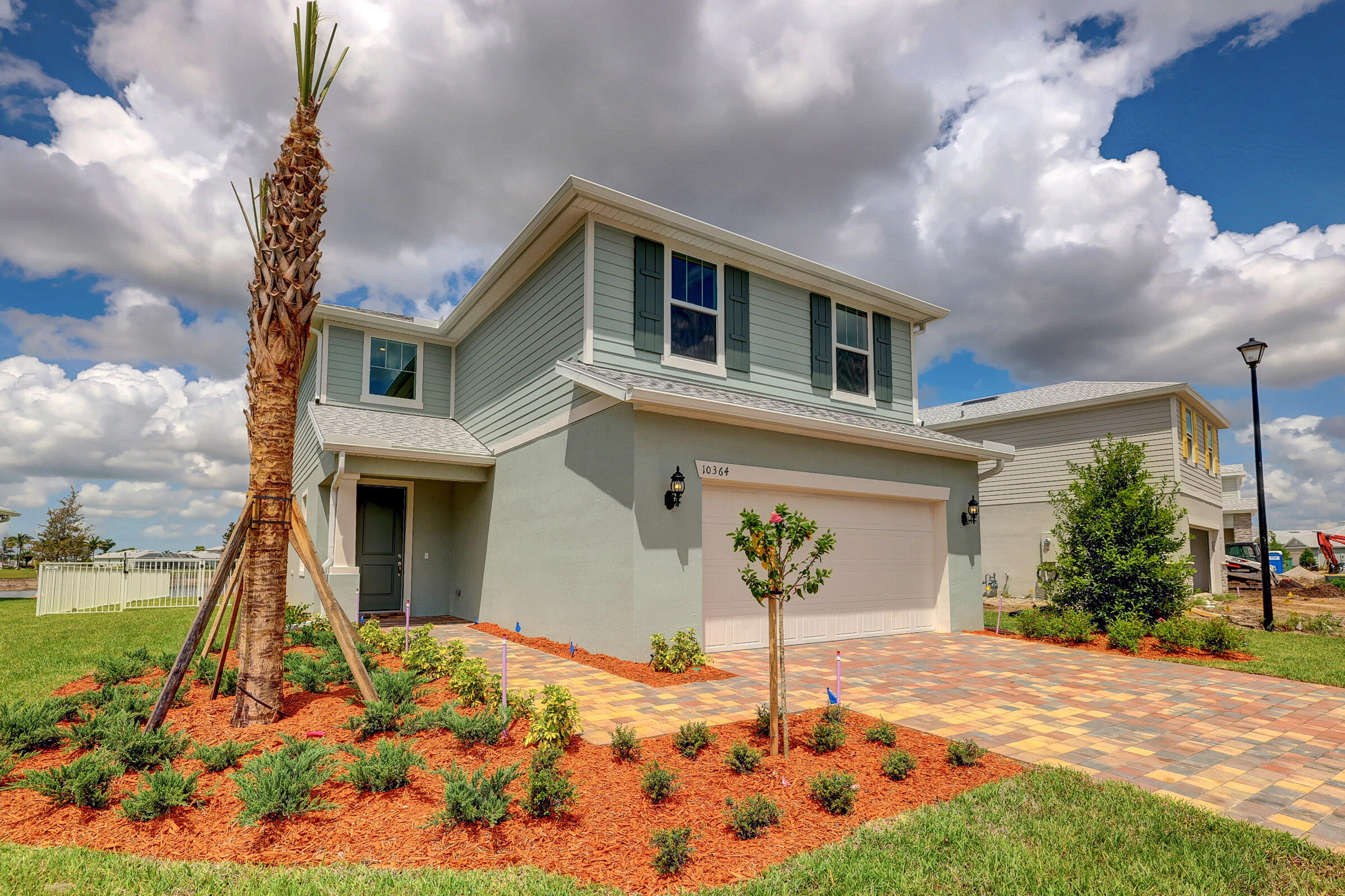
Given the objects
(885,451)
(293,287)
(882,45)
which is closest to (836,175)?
(882,45)

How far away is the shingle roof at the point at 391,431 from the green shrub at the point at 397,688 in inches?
231

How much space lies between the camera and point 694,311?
10.3 m

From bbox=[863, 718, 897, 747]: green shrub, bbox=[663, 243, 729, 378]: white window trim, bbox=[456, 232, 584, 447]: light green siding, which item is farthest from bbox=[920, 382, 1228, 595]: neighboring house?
bbox=[863, 718, 897, 747]: green shrub

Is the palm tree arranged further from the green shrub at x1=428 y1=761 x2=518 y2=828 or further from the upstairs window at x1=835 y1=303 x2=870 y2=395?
the upstairs window at x1=835 y1=303 x2=870 y2=395

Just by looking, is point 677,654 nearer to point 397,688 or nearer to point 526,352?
point 397,688

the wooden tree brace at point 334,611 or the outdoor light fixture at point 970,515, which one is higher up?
the outdoor light fixture at point 970,515

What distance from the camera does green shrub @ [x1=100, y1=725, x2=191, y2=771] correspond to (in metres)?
4.16

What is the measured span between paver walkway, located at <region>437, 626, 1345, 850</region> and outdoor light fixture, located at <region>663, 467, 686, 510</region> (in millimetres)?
2107

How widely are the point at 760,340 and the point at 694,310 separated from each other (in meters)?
1.40

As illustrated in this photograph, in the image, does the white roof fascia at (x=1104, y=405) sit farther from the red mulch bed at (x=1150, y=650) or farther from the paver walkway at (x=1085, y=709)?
the paver walkway at (x=1085, y=709)

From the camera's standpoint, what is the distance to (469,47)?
959 centimetres

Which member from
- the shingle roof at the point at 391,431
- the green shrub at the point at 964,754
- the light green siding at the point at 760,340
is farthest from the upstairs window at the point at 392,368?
the green shrub at the point at 964,754

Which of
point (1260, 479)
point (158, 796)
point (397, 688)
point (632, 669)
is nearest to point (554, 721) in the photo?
point (397, 688)

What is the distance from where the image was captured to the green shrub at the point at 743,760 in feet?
14.0
